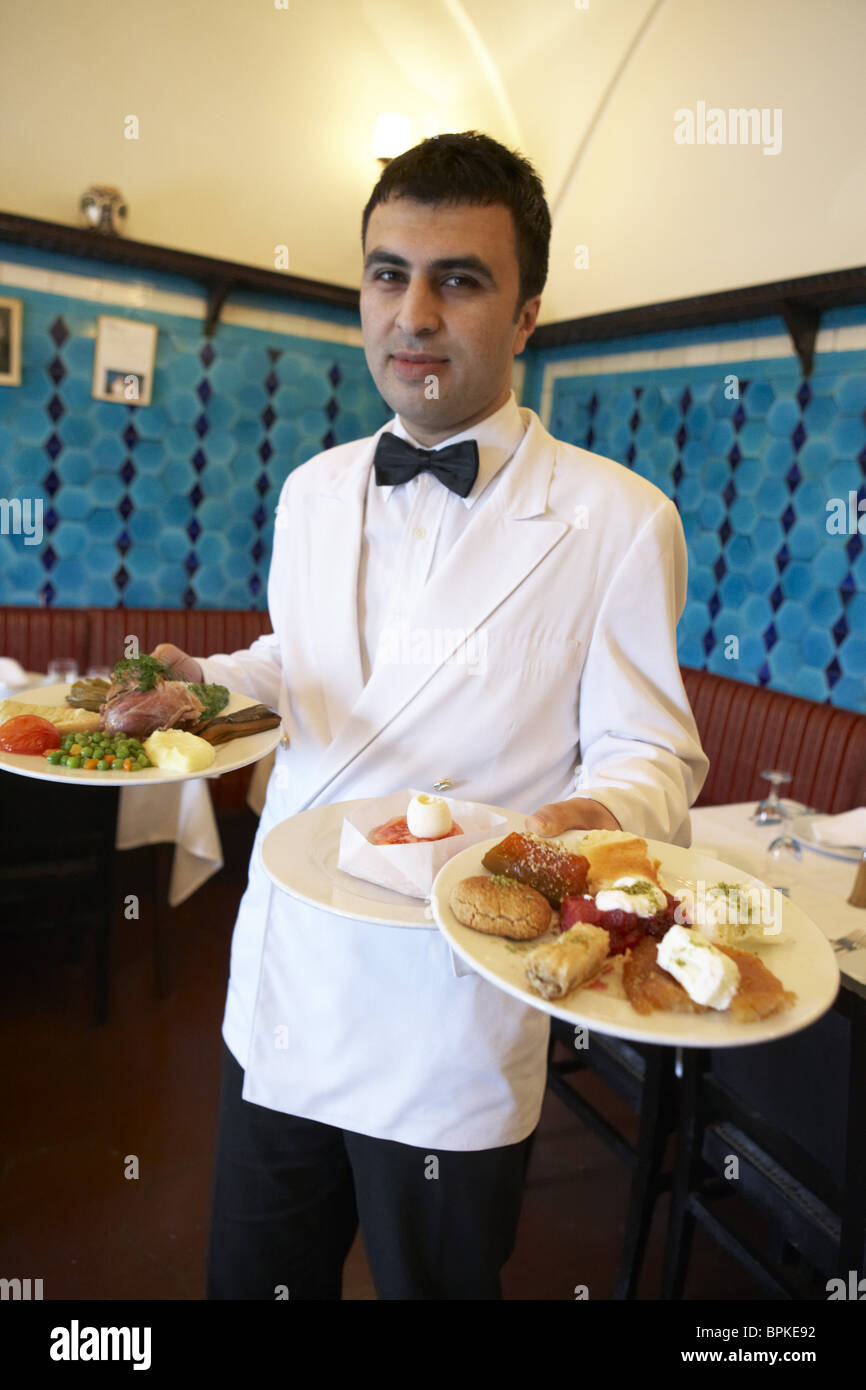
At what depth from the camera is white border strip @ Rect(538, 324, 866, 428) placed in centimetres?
421

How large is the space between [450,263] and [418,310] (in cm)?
10

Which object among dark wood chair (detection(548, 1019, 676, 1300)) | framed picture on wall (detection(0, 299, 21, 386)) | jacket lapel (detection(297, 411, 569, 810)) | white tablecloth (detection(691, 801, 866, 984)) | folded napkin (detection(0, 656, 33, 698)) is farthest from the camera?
framed picture on wall (detection(0, 299, 21, 386))

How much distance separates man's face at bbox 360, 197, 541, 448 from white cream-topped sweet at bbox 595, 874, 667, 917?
2.87 ft

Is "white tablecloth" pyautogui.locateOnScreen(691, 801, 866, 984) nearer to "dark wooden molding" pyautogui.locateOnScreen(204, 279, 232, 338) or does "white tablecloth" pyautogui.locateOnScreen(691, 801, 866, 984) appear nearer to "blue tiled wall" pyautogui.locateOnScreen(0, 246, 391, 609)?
"blue tiled wall" pyautogui.locateOnScreen(0, 246, 391, 609)

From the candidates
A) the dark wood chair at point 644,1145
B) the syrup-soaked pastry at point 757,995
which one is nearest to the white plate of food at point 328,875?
the syrup-soaked pastry at point 757,995

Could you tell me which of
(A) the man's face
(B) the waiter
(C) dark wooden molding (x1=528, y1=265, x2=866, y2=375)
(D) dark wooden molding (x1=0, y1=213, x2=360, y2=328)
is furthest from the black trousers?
(D) dark wooden molding (x1=0, y1=213, x2=360, y2=328)

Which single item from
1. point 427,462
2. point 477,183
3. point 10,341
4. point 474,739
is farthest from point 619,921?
point 10,341

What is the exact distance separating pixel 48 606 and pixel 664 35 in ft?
13.7

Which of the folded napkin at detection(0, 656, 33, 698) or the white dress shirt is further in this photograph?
the folded napkin at detection(0, 656, 33, 698)

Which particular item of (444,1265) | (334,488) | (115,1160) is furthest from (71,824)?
(444,1265)

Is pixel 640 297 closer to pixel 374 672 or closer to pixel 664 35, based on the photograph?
pixel 664 35

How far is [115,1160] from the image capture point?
9.35 feet

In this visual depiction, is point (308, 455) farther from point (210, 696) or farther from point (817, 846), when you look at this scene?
point (210, 696)

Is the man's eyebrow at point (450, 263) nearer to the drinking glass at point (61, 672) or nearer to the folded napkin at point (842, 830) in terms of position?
the folded napkin at point (842, 830)
